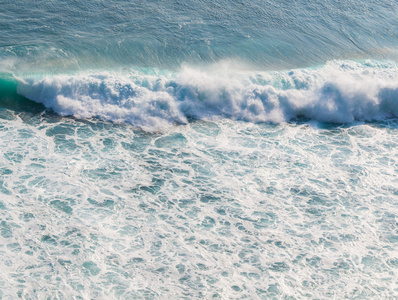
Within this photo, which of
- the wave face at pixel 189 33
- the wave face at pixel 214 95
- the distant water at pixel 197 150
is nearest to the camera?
the distant water at pixel 197 150

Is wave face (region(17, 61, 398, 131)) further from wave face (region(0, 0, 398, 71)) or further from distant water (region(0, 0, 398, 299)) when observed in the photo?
wave face (region(0, 0, 398, 71))

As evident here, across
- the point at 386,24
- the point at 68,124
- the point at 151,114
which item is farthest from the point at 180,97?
the point at 386,24

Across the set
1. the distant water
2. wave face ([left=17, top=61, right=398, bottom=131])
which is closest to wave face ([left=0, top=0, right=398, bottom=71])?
the distant water

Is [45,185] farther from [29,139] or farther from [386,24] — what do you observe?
[386,24]

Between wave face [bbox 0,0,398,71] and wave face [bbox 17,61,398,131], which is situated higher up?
wave face [bbox 0,0,398,71]

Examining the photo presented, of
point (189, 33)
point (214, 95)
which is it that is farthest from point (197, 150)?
point (189, 33)

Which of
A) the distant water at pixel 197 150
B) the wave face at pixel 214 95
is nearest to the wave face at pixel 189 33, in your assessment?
the distant water at pixel 197 150

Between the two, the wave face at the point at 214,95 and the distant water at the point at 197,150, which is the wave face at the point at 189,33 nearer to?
the distant water at the point at 197,150
